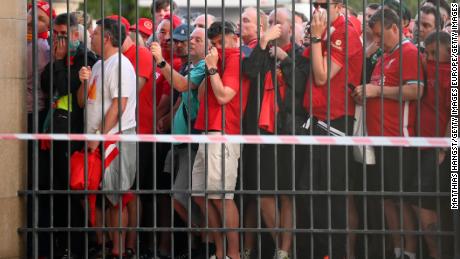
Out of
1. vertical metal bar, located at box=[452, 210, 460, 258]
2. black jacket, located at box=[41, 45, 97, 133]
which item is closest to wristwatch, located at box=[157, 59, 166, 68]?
black jacket, located at box=[41, 45, 97, 133]

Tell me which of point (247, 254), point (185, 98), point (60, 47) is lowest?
point (247, 254)

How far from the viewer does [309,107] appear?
26.7 feet

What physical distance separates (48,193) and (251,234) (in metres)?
1.51

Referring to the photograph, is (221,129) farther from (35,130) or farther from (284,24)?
(35,130)

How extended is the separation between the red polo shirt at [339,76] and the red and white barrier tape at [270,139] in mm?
377

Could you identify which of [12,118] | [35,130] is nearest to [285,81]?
Answer: [35,130]

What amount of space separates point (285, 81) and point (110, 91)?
1.30 metres

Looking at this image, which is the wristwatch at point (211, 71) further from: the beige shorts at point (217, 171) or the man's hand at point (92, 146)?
the man's hand at point (92, 146)

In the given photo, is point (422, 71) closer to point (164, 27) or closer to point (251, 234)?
point (251, 234)

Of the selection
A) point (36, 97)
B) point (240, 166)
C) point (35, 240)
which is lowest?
point (35, 240)

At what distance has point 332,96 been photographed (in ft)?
→ 27.1

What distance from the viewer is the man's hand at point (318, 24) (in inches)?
318

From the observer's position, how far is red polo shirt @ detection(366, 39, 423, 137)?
8.09m

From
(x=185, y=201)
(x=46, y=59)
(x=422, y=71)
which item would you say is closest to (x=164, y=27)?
(x=46, y=59)
